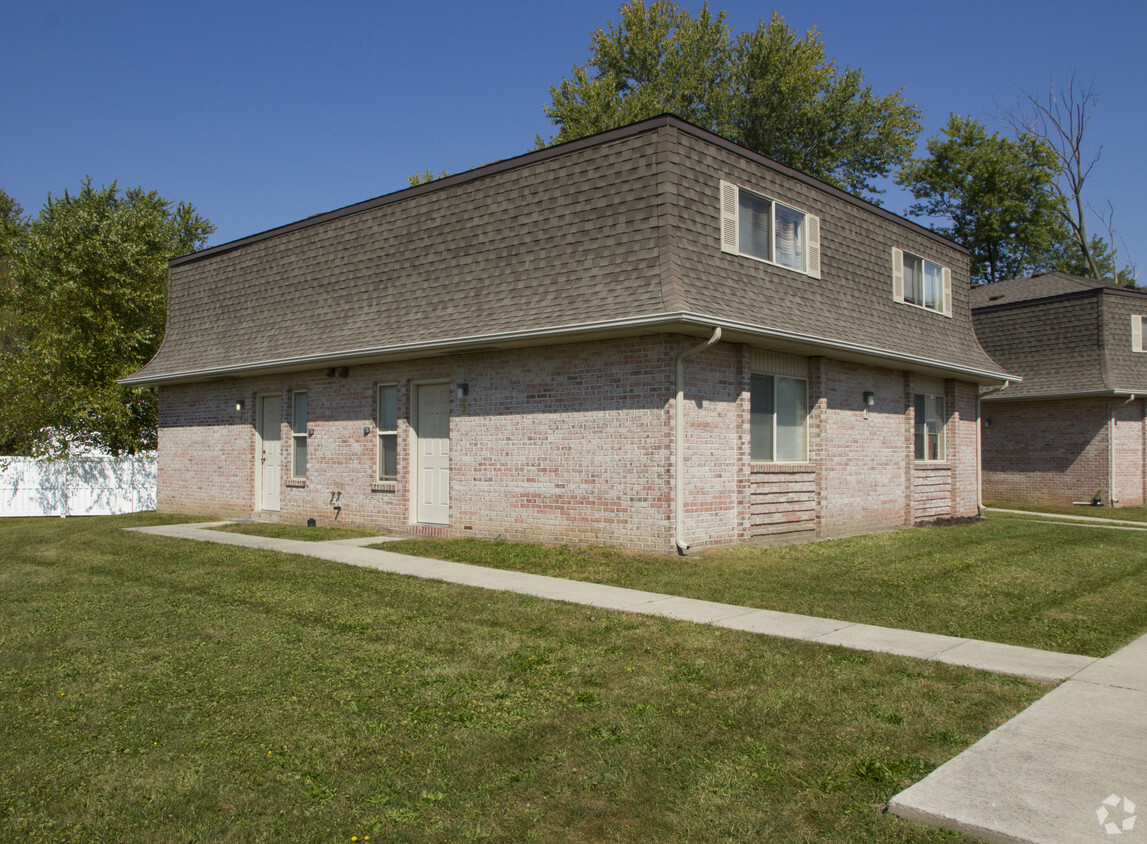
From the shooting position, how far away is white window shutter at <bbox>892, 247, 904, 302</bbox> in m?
16.1

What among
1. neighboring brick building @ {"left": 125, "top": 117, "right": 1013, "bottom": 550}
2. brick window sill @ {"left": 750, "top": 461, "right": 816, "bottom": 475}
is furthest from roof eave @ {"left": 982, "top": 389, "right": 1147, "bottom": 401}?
brick window sill @ {"left": 750, "top": 461, "right": 816, "bottom": 475}

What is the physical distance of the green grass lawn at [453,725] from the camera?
3863 mm

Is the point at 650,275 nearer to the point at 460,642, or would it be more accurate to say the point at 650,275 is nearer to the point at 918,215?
the point at 460,642

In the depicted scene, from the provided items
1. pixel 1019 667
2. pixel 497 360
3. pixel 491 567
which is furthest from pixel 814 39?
pixel 1019 667

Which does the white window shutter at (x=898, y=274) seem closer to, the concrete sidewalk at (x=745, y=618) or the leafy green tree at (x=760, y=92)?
the concrete sidewalk at (x=745, y=618)

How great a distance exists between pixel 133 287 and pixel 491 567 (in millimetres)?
16920

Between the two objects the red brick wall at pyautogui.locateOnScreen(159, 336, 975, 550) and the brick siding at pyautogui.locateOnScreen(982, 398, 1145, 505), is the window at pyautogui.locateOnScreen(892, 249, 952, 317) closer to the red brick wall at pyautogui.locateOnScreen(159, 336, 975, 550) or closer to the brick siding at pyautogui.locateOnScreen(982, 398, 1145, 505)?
the red brick wall at pyautogui.locateOnScreen(159, 336, 975, 550)

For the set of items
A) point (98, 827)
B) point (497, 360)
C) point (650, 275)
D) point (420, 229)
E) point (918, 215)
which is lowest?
point (98, 827)

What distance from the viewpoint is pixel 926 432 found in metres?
17.1

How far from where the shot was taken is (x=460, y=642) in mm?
6738

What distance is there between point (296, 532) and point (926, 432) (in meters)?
11.7

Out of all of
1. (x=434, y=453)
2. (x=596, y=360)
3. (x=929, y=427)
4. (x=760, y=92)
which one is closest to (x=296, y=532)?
(x=434, y=453)

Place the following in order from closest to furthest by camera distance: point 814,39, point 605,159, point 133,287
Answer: point 605,159
point 133,287
point 814,39

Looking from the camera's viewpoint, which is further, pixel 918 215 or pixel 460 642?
pixel 918 215
